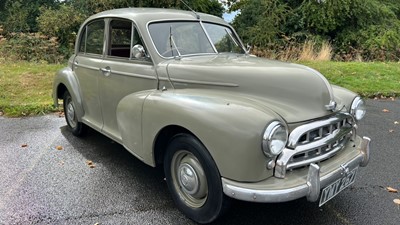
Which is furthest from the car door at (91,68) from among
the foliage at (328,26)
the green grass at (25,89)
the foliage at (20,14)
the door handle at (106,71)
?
the foliage at (20,14)

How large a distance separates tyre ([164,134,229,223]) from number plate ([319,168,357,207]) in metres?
0.75

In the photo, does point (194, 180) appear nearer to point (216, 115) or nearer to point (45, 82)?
point (216, 115)

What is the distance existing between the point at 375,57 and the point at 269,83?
13.0 m

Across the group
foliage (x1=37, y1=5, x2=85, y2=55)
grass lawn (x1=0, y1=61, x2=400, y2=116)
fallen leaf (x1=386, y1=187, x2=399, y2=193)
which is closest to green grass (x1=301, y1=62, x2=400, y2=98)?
grass lawn (x1=0, y1=61, x2=400, y2=116)

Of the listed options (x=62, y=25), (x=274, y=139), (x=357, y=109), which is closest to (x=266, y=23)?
(x=62, y=25)

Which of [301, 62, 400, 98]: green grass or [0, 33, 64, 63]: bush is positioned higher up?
[301, 62, 400, 98]: green grass

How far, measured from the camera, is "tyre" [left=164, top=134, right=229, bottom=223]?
8.75 ft

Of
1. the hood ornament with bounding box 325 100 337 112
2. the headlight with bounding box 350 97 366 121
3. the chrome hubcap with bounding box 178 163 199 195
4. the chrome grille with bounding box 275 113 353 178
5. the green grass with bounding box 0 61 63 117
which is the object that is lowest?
the green grass with bounding box 0 61 63 117

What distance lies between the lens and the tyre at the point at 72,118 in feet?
16.5

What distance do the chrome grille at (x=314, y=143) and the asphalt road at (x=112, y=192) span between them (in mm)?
659

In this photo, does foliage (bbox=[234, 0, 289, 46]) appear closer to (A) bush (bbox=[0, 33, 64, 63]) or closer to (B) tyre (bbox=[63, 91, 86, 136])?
(A) bush (bbox=[0, 33, 64, 63])

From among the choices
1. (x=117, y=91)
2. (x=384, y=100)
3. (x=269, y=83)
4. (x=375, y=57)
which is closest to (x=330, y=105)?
(x=269, y=83)

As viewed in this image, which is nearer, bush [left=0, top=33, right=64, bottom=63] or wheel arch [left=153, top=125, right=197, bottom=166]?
wheel arch [left=153, top=125, right=197, bottom=166]

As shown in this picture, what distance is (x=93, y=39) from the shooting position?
15.1 feet
